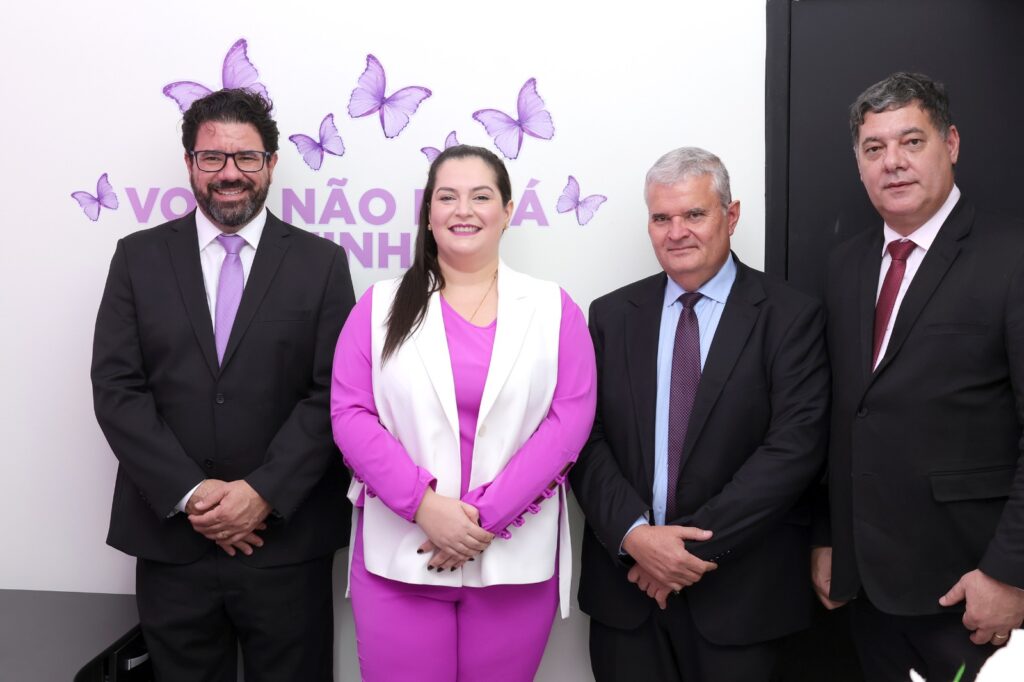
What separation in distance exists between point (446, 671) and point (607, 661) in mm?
455

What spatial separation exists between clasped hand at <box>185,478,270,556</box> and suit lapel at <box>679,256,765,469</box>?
1.13 meters

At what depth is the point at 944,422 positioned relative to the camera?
2.05m

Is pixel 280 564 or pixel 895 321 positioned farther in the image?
pixel 280 564

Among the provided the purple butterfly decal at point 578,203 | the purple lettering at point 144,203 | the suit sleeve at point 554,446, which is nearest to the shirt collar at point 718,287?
the suit sleeve at point 554,446

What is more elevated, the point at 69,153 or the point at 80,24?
the point at 80,24

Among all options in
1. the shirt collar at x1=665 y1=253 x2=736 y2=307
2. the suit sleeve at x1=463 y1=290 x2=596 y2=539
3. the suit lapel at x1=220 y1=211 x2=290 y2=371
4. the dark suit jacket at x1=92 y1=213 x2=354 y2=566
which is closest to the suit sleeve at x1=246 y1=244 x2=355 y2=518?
the dark suit jacket at x1=92 y1=213 x2=354 y2=566

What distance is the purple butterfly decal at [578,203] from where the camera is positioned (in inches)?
112

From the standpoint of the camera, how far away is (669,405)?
235 cm

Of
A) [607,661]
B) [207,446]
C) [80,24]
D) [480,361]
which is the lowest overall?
[607,661]

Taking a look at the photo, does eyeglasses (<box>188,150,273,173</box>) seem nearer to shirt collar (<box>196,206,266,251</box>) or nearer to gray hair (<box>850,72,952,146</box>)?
shirt collar (<box>196,206,266,251</box>)

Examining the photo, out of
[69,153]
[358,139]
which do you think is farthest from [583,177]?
[69,153]

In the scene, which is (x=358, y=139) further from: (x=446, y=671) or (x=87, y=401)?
(x=446, y=671)

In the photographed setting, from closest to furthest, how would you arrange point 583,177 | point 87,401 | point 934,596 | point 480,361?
1. point 934,596
2. point 480,361
3. point 583,177
4. point 87,401

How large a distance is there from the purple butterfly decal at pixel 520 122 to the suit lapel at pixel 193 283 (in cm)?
96
